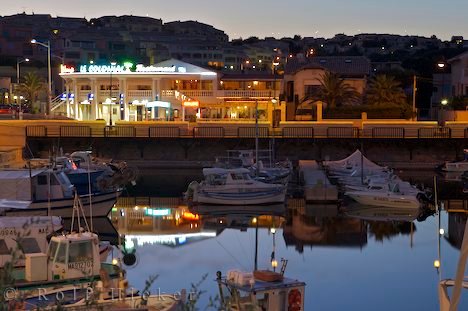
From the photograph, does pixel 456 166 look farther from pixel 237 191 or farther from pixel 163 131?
pixel 163 131

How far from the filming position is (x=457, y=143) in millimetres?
62000

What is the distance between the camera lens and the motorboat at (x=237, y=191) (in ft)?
144

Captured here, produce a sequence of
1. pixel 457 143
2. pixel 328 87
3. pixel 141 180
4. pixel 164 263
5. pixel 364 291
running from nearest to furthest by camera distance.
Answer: pixel 364 291 < pixel 164 263 < pixel 141 180 < pixel 457 143 < pixel 328 87

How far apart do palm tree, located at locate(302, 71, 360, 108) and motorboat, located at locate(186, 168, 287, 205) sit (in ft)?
99.3

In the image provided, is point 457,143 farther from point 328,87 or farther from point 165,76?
point 165,76

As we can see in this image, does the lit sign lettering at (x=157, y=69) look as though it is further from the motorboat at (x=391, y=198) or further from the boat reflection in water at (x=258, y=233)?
the motorboat at (x=391, y=198)

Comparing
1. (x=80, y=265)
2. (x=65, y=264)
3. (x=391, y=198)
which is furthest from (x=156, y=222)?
(x=65, y=264)

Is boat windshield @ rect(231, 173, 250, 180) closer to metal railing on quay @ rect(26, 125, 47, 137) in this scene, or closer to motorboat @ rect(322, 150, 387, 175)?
motorboat @ rect(322, 150, 387, 175)

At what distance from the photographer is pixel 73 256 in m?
21.7

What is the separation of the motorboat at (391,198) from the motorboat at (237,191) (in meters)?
4.03

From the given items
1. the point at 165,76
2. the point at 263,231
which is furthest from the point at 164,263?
the point at 165,76

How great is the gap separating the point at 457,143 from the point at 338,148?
26.8 ft

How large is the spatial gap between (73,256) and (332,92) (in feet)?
181

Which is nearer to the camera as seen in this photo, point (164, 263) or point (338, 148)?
point (164, 263)
